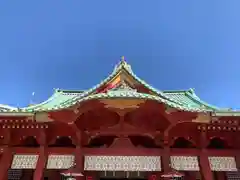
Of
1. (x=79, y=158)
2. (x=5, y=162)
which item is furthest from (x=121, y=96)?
(x=5, y=162)

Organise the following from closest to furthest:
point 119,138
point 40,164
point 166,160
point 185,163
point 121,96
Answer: point 121,96, point 40,164, point 166,160, point 185,163, point 119,138

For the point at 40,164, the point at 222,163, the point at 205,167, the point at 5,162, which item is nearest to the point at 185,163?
the point at 205,167

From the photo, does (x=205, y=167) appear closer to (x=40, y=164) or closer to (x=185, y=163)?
(x=185, y=163)

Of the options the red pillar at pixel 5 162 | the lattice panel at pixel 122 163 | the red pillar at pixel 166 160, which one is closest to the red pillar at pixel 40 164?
the red pillar at pixel 5 162

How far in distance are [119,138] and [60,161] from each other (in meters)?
1.94

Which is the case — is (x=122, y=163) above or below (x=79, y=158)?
below

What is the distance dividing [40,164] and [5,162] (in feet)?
3.70

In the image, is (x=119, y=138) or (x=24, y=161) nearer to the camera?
(x=24, y=161)

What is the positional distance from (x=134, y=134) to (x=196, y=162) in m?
2.10

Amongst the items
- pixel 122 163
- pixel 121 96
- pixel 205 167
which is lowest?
pixel 205 167

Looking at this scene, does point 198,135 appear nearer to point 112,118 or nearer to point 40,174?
point 112,118

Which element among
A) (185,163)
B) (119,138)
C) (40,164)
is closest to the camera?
(40,164)

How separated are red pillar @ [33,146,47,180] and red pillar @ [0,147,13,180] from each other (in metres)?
0.95

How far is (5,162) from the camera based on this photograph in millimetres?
8430
